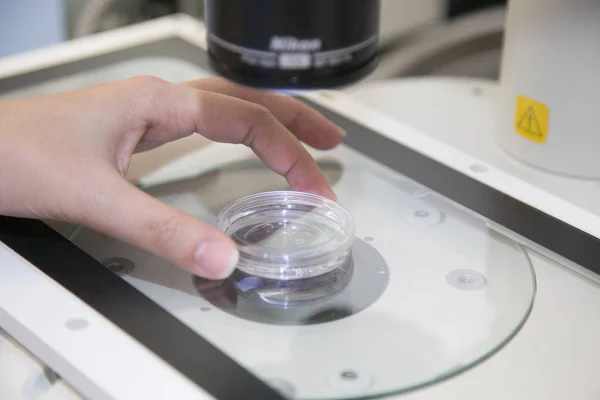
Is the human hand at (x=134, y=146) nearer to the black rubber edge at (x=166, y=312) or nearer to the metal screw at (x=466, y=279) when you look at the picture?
the black rubber edge at (x=166, y=312)

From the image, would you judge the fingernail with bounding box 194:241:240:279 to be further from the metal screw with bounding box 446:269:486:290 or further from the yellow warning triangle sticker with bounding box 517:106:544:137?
the yellow warning triangle sticker with bounding box 517:106:544:137

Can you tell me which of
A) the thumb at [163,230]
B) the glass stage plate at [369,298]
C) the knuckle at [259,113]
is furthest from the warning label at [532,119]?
the thumb at [163,230]

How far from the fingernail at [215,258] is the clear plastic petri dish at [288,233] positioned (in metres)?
0.06

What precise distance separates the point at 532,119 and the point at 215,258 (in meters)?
0.37

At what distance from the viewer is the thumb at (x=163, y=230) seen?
1.96 ft

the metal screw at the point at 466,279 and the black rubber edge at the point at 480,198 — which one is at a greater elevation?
the black rubber edge at the point at 480,198

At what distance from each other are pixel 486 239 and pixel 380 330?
16 centimetres

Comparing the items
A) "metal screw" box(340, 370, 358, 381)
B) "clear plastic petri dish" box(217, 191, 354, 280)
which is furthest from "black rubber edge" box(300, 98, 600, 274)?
"metal screw" box(340, 370, 358, 381)

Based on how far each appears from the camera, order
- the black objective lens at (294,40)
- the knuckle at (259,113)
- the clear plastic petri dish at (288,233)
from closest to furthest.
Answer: the black objective lens at (294,40), the clear plastic petri dish at (288,233), the knuckle at (259,113)

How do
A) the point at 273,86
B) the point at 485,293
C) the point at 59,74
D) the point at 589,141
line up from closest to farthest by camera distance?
1. the point at 273,86
2. the point at 485,293
3. the point at 589,141
4. the point at 59,74

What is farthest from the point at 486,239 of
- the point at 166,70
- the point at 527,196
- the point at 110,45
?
the point at 110,45

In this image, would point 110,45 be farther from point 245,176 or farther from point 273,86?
point 273,86

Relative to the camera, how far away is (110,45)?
104 centimetres

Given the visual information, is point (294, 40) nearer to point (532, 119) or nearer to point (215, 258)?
point (215, 258)
